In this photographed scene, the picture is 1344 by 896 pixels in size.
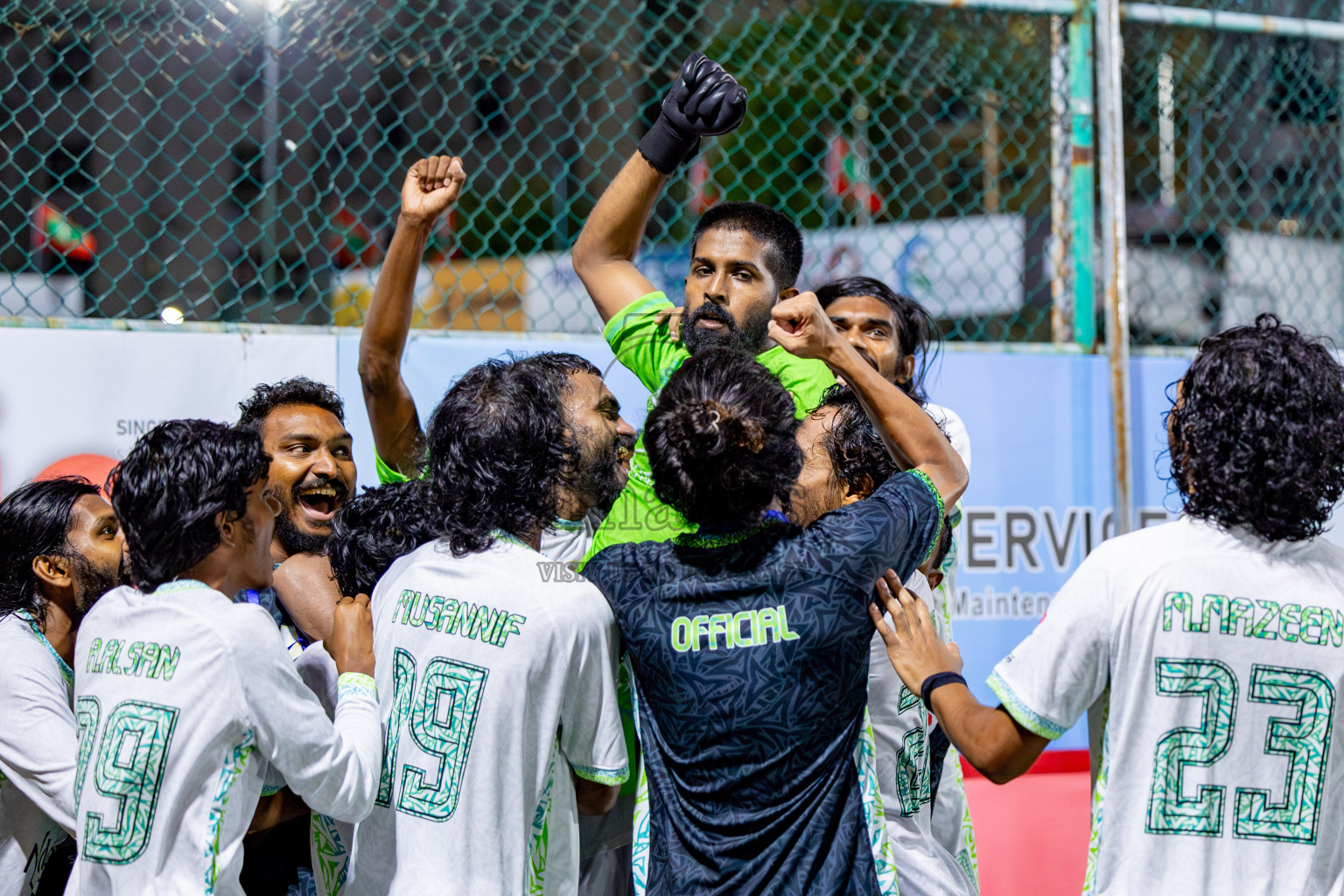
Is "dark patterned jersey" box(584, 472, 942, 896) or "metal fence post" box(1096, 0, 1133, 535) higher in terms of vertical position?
"metal fence post" box(1096, 0, 1133, 535)

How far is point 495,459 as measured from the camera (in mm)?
2223

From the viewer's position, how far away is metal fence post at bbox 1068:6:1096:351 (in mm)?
4258

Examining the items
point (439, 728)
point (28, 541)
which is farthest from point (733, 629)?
point (28, 541)

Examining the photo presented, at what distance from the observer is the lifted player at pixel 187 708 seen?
1946 millimetres

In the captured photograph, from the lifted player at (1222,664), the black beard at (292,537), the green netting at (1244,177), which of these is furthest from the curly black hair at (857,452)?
the green netting at (1244,177)

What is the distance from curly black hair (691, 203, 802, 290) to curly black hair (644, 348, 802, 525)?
40.4 inches

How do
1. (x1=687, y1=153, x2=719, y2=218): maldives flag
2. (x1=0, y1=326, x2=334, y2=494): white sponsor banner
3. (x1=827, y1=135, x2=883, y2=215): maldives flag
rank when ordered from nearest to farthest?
(x1=0, y1=326, x2=334, y2=494): white sponsor banner → (x1=827, y1=135, x2=883, y2=215): maldives flag → (x1=687, y1=153, x2=719, y2=218): maldives flag

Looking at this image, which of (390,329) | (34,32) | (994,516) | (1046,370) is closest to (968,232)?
(1046,370)

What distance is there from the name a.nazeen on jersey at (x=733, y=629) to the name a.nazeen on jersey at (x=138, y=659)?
82 centimetres

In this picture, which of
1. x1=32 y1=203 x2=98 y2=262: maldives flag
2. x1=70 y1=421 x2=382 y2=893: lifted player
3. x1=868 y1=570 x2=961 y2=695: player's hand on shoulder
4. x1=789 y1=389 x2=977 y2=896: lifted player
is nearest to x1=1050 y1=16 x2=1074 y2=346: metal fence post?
x1=789 y1=389 x2=977 y2=896: lifted player

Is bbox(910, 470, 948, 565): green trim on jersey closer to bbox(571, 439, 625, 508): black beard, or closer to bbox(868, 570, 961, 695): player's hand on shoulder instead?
bbox(868, 570, 961, 695): player's hand on shoulder

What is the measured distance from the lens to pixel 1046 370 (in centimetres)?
416

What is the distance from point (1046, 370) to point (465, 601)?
2.68 metres

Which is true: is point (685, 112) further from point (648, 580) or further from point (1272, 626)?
point (1272, 626)
